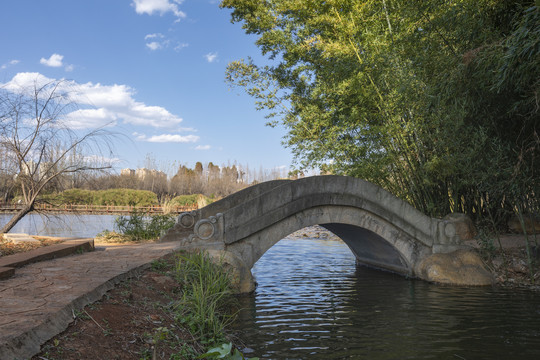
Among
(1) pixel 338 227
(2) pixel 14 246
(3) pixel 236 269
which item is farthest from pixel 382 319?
(2) pixel 14 246

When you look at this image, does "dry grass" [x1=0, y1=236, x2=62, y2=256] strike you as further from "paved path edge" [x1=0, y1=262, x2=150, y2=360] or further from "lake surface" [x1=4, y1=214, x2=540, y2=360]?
"paved path edge" [x1=0, y1=262, x2=150, y2=360]

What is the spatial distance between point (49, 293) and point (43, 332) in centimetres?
108

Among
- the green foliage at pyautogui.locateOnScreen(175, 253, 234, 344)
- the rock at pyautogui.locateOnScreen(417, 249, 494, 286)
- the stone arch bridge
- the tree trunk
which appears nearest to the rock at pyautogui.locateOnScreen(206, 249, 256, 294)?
the stone arch bridge

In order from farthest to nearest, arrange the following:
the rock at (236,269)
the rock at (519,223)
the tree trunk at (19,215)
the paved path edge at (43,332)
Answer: the rock at (519,223), the tree trunk at (19,215), the rock at (236,269), the paved path edge at (43,332)

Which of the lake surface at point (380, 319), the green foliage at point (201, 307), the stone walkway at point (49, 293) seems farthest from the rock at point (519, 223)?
the stone walkway at point (49, 293)

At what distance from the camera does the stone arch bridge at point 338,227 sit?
7.35 metres

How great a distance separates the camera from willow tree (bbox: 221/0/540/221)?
6664 mm

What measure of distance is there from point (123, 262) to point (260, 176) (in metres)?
63.6

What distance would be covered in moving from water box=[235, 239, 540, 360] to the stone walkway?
1.79 metres

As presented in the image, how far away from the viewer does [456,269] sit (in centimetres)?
850

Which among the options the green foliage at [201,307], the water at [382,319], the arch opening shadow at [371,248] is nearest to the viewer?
the green foliage at [201,307]

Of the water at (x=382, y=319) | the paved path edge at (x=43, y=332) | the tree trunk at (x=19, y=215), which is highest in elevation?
the tree trunk at (x=19, y=215)

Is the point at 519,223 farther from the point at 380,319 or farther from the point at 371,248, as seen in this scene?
the point at 380,319

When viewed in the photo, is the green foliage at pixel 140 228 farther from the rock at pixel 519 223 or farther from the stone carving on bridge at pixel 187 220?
the rock at pixel 519 223
